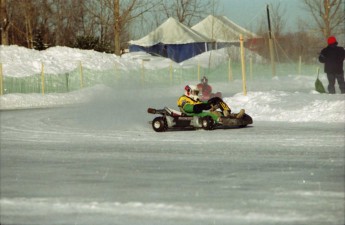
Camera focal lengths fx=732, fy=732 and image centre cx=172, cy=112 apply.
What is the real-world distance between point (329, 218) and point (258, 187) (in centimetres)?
185

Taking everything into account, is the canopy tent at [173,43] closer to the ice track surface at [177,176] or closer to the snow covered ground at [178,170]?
the snow covered ground at [178,170]

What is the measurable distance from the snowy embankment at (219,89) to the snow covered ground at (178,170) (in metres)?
0.10

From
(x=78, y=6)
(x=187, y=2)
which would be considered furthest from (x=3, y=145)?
(x=187, y=2)

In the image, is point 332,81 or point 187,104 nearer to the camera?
point 187,104

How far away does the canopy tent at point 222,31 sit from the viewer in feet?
226

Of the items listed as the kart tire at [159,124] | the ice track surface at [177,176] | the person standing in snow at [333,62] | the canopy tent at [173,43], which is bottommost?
the ice track surface at [177,176]

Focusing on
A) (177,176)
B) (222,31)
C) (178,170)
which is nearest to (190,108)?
(178,170)

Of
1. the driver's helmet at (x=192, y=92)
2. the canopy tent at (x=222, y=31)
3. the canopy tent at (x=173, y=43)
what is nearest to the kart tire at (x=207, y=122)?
the driver's helmet at (x=192, y=92)

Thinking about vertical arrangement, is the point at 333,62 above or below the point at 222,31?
below

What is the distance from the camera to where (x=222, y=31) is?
71062 mm

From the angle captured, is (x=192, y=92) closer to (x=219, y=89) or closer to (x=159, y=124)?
(x=159, y=124)

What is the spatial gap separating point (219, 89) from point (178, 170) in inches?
1329

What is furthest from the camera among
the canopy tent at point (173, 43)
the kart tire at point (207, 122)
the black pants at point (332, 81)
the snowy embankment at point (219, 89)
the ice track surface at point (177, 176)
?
the canopy tent at point (173, 43)

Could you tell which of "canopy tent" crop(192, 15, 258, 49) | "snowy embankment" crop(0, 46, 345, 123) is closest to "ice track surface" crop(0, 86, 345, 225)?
"snowy embankment" crop(0, 46, 345, 123)
